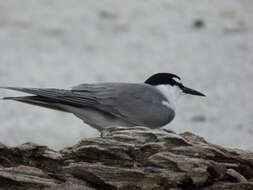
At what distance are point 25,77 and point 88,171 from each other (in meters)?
9.73

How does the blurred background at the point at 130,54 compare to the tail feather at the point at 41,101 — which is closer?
the tail feather at the point at 41,101

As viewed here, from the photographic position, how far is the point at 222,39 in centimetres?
1864

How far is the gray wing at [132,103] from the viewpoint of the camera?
9.37 metres

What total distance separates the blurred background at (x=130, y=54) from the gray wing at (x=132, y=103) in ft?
13.9

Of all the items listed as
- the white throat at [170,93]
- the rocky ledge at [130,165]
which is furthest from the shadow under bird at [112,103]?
the rocky ledge at [130,165]

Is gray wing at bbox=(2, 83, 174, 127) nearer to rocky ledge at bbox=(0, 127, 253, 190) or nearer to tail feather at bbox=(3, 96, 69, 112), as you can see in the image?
tail feather at bbox=(3, 96, 69, 112)

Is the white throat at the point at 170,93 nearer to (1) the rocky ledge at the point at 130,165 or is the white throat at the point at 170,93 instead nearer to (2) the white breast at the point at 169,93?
(2) the white breast at the point at 169,93

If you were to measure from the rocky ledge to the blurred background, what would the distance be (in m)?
6.26

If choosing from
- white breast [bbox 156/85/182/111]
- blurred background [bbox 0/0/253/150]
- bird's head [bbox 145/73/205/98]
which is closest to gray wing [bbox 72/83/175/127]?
white breast [bbox 156/85/182/111]

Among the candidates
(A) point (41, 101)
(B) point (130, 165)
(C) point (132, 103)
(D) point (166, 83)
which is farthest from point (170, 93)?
(B) point (130, 165)

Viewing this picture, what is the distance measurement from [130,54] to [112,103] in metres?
8.68

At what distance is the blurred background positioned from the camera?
14.9 metres

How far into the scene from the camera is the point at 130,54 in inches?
710

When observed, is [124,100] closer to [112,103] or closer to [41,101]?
[112,103]
